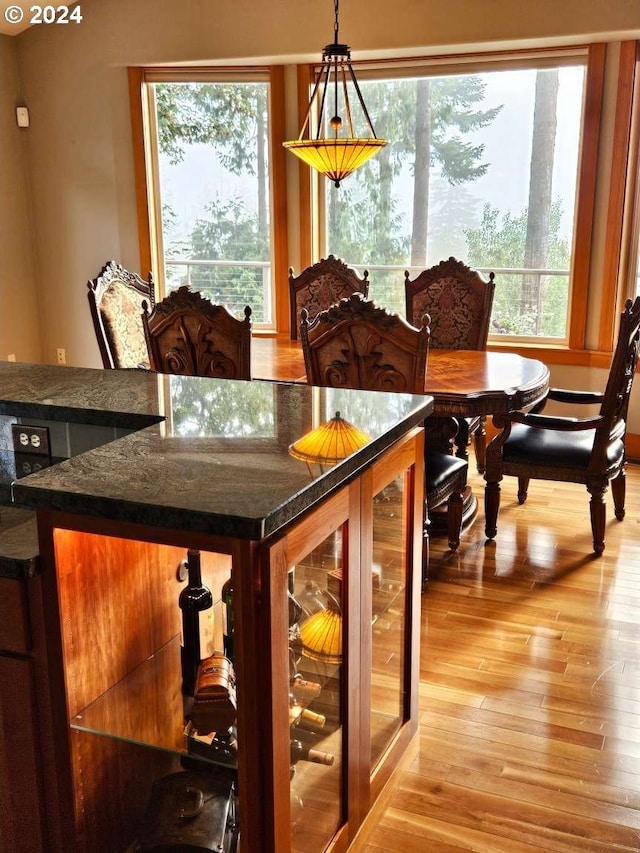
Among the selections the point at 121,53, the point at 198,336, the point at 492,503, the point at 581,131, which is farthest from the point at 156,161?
the point at 492,503

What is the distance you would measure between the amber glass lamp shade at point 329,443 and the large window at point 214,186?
426 centimetres

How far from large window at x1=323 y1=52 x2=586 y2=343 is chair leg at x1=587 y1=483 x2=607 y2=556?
72.8 inches

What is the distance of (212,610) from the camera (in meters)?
1.61

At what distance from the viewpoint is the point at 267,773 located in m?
1.36

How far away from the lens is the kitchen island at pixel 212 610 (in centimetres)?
132

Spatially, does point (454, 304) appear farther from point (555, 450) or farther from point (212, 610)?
point (212, 610)

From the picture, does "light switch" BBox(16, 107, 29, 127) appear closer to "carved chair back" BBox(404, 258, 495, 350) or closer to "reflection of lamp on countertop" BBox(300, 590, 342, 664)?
"carved chair back" BBox(404, 258, 495, 350)

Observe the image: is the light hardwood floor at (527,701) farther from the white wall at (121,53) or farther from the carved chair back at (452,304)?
the white wall at (121,53)

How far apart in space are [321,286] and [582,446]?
70.4 inches

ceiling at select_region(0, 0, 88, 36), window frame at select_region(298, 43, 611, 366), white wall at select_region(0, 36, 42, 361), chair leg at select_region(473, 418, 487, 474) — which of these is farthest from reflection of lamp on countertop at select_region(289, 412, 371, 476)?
ceiling at select_region(0, 0, 88, 36)

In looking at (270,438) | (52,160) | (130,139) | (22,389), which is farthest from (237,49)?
(270,438)

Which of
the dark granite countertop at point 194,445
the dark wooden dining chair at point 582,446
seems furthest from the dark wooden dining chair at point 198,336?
the dark wooden dining chair at point 582,446

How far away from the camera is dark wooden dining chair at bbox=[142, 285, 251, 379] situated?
333 cm

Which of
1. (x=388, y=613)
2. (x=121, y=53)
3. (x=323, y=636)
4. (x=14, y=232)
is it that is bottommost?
(x=388, y=613)
